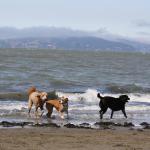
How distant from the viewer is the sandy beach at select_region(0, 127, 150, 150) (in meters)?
10.7

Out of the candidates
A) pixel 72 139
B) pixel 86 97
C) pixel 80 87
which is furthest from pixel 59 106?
pixel 80 87

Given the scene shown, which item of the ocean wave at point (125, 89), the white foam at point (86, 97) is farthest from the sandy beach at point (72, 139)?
the ocean wave at point (125, 89)

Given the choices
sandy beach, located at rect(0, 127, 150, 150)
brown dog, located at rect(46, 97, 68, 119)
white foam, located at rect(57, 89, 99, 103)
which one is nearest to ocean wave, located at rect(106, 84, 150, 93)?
white foam, located at rect(57, 89, 99, 103)

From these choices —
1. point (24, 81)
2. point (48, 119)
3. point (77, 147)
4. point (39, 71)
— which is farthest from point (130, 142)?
point (39, 71)

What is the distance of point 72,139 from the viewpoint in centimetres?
1184

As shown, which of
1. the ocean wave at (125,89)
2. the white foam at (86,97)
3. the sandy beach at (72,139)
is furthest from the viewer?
the ocean wave at (125,89)

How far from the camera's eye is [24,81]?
3172 centimetres

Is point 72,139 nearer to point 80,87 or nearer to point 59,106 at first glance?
point 59,106

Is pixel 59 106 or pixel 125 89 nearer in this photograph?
pixel 59 106

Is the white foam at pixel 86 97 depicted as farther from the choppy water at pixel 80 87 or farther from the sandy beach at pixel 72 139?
the sandy beach at pixel 72 139

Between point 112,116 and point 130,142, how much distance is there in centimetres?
662

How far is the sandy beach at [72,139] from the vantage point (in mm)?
10703

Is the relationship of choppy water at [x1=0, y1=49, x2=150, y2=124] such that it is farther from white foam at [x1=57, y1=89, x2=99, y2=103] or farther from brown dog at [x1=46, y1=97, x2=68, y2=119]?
brown dog at [x1=46, y1=97, x2=68, y2=119]

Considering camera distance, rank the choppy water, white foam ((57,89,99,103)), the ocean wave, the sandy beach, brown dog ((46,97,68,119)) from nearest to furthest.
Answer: the sandy beach
brown dog ((46,97,68,119))
the choppy water
white foam ((57,89,99,103))
the ocean wave
